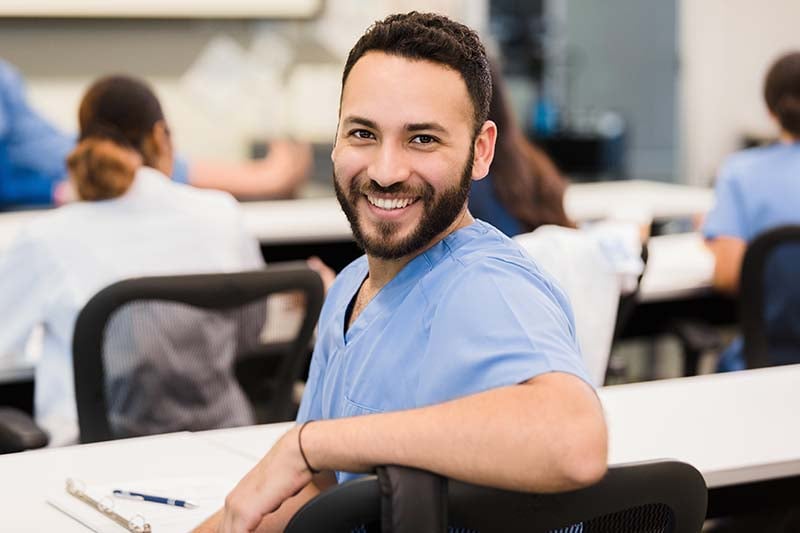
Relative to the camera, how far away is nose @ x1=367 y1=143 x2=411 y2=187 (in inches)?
47.0

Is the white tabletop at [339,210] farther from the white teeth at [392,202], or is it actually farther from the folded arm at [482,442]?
the folded arm at [482,442]

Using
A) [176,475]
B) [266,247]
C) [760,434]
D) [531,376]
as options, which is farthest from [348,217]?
[266,247]

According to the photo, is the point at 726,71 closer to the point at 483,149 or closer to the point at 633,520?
the point at 483,149

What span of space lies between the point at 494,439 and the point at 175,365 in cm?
117

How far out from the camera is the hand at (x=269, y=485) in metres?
1.07

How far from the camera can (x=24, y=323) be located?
2275 mm

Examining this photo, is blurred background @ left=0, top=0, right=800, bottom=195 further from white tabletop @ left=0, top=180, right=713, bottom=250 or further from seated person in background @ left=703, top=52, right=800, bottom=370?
seated person in background @ left=703, top=52, right=800, bottom=370

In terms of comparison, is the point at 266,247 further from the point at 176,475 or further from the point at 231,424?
the point at 176,475

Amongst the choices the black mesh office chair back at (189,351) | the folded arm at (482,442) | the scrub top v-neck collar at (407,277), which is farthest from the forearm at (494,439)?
the black mesh office chair back at (189,351)

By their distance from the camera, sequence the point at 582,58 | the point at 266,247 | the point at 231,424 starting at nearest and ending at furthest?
the point at 231,424, the point at 266,247, the point at 582,58

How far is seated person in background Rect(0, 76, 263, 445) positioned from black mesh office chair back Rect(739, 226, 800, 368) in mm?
1089

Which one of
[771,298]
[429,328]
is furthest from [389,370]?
[771,298]

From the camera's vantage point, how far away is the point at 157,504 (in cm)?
138

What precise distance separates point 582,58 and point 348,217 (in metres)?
7.62
